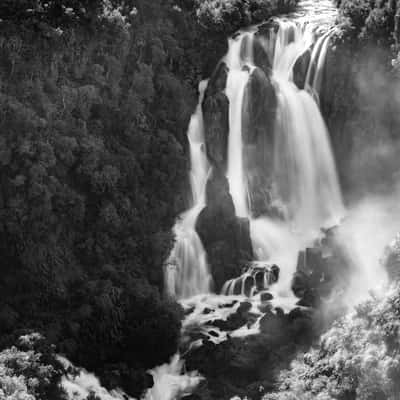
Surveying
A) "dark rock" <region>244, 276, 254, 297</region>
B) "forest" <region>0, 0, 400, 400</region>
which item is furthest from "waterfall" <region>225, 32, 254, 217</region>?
"dark rock" <region>244, 276, 254, 297</region>

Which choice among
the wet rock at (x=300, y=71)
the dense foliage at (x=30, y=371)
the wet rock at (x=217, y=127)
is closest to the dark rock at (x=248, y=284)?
the wet rock at (x=217, y=127)

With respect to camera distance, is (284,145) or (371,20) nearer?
(371,20)

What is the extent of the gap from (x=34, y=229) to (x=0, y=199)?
213 cm

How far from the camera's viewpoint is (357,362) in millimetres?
30500

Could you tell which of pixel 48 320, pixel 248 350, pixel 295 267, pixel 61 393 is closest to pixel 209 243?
pixel 295 267

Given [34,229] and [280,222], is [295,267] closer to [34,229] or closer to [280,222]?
[280,222]

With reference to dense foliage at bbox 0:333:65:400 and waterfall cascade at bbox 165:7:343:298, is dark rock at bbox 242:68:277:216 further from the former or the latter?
dense foliage at bbox 0:333:65:400

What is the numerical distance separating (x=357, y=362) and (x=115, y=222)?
14440mm

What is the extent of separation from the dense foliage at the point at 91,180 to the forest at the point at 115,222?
0.07 m

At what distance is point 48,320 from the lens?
113ft

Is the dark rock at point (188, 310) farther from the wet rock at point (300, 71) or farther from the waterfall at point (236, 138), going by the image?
the wet rock at point (300, 71)

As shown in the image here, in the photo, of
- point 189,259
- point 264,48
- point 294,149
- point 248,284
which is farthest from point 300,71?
point 248,284

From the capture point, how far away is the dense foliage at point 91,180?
116ft

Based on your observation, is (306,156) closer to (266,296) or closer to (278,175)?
(278,175)
